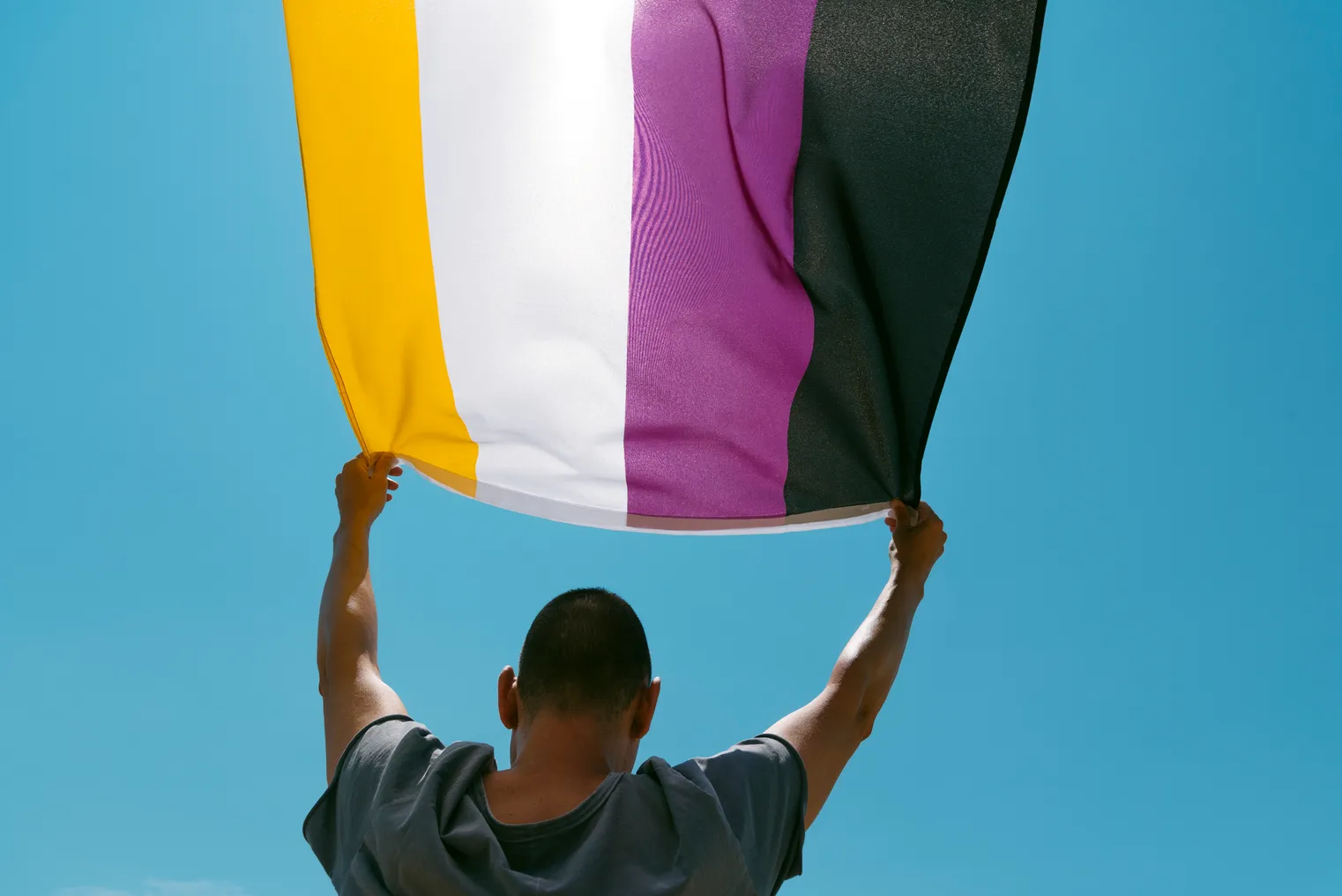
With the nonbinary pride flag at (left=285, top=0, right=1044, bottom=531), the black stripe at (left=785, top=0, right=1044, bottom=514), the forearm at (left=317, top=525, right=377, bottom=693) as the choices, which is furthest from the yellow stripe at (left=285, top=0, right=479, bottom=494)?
the black stripe at (left=785, top=0, right=1044, bottom=514)

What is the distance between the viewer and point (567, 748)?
2010 millimetres

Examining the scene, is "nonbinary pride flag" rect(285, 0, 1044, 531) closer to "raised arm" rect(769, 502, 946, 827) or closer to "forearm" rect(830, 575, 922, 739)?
"raised arm" rect(769, 502, 946, 827)

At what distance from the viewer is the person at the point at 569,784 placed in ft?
5.85

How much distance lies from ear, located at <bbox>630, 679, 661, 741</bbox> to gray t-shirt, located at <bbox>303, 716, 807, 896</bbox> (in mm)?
173

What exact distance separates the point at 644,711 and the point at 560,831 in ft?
1.21

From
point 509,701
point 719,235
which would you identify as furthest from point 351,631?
point 719,235

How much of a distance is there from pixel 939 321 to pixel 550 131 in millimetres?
1261

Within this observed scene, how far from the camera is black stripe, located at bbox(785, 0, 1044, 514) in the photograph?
9.74 ft

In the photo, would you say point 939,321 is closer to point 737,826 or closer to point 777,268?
point 777,268

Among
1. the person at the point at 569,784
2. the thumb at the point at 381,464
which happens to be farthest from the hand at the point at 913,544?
the thumb at the point at 381,464

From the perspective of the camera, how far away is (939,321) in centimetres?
304

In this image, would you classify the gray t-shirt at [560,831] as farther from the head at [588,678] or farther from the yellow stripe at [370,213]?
the yellow stripe at [370,213]

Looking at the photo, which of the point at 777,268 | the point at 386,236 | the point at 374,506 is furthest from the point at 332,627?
the point at 777,268

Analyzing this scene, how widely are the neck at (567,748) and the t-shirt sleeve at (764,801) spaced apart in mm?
168
